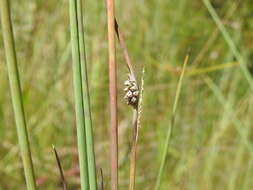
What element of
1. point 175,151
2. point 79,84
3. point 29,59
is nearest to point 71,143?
point 175,151

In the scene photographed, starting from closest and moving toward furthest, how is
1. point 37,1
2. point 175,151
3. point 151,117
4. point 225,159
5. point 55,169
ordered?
point 55,169
point 175,151
point 225,159
point 151,117
point 37,1

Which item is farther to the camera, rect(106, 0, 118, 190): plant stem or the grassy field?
the grassy field

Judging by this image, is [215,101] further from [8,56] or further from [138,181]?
[8,56]

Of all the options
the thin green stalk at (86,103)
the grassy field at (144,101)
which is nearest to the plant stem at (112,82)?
the thin green stalk at (86,103)

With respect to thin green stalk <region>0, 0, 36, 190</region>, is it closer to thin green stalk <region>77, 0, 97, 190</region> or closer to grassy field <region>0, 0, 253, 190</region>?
thin green stalk <region>77, 0, 97, 190</region>

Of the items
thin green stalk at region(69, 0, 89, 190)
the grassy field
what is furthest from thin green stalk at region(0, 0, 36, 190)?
the grassy field

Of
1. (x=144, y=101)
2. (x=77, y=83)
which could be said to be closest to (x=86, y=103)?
(x=77, y=83)
